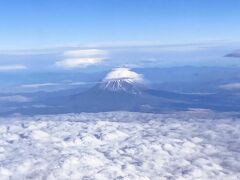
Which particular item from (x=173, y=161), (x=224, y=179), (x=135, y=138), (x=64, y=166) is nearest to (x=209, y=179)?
(x=224, y=179)

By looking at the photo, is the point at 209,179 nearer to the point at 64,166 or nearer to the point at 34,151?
the point at 64,166

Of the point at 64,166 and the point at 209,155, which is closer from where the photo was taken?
the point at 64,166

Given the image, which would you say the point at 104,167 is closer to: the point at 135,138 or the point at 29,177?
the point at 29,177

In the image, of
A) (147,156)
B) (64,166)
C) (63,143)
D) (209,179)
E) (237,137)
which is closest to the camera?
(209,179)

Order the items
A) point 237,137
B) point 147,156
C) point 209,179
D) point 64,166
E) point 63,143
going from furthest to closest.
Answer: point 237,137 → point 63,143 → point 147,156 → point 64,166 → point 209,179

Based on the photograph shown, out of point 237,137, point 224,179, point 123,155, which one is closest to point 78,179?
point 123,155

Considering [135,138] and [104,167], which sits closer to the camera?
[104,167]

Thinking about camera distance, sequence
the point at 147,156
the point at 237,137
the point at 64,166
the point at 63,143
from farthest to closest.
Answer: the point at 237,137 < the point at 63,143 < the point at 147,156 < the point at 64,166

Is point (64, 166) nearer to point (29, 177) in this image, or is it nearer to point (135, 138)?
point (29, 177)
